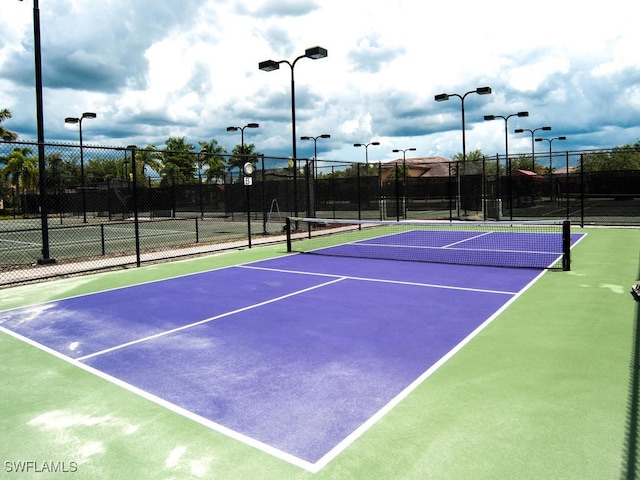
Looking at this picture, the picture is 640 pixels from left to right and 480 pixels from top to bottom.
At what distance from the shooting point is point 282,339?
637cm

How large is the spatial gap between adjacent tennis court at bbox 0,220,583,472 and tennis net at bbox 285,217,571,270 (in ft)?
2.98

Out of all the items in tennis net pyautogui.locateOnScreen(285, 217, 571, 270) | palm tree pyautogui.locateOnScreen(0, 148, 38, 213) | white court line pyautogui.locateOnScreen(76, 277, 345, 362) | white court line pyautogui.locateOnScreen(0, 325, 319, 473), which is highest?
palm tree pyautogui.locateOnScreen(0, 148, 38, 213)

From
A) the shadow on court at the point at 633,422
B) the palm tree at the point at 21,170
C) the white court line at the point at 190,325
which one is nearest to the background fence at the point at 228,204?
the palm tree at the point at 21,170

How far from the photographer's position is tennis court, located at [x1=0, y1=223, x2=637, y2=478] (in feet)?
12.2

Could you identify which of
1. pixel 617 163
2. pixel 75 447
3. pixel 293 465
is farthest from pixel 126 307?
pixel 617 163

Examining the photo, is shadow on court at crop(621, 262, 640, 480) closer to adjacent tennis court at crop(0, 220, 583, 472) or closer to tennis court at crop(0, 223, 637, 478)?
tennis court at crop(0, 223, 637, 478)

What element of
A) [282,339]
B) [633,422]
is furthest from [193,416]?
[633,422]

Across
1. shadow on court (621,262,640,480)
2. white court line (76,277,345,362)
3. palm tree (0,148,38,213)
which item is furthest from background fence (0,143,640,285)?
shadow on court (621,262,640,480)

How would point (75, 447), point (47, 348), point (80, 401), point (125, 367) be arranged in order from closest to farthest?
point (75, 447), point (80, 401), point (125, 367), point (47, 348)

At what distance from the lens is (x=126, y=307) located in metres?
8.41

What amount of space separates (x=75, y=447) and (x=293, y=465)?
5.61 ft

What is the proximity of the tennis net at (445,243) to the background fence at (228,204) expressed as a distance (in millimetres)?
1526

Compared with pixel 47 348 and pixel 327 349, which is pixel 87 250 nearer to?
pixel 47 348

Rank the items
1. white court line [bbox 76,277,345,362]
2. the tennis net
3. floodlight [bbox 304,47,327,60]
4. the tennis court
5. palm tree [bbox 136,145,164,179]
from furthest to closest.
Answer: palm tree [bbox 136,145,164,179]
floodlight [bbox 304,47,327,60]
the tennis net
white court line [bbox 76,277,345,362]
the tennis court
